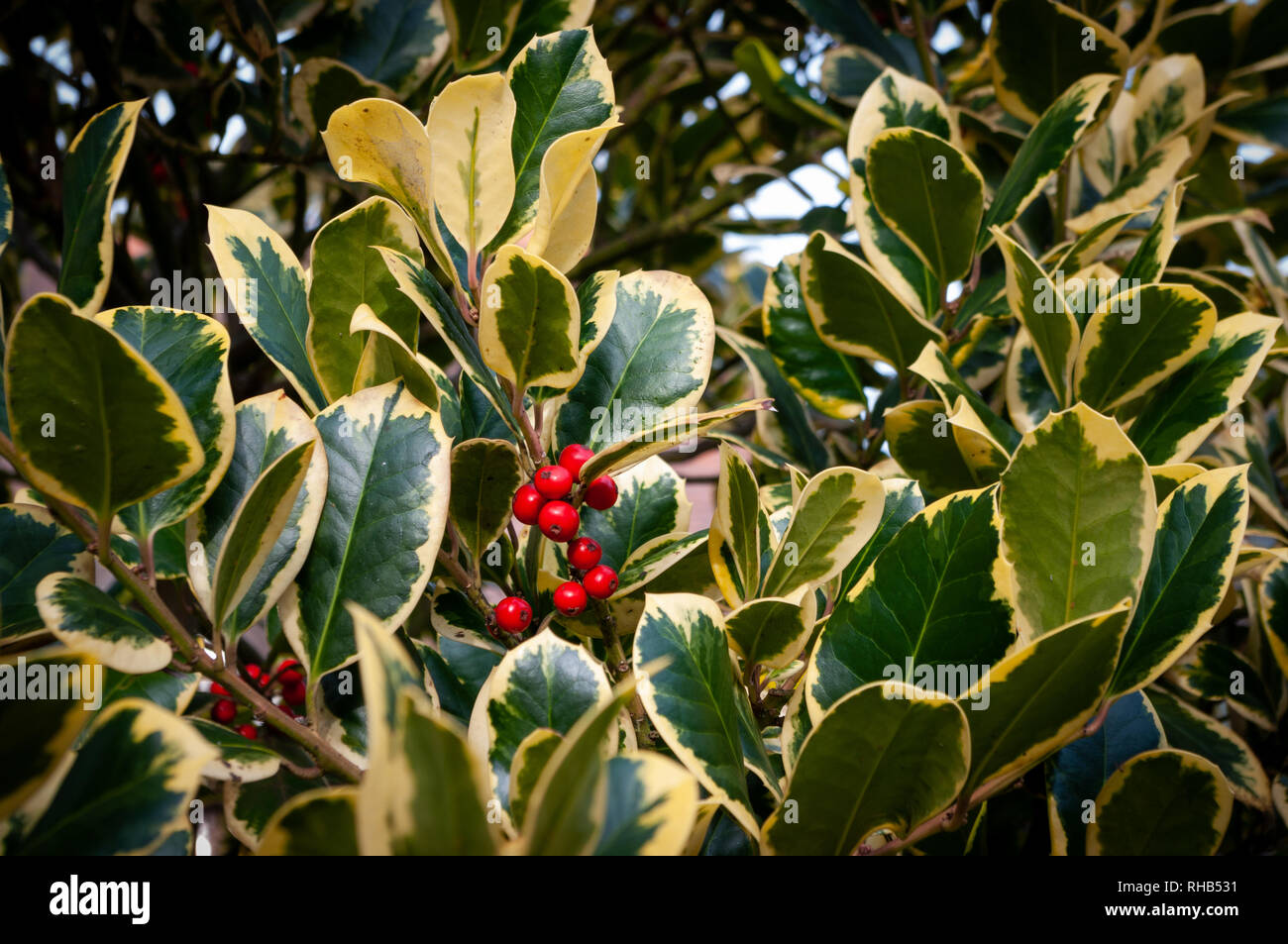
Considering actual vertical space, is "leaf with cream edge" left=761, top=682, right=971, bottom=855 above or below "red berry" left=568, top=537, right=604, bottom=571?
below

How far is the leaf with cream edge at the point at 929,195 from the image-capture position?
850mm

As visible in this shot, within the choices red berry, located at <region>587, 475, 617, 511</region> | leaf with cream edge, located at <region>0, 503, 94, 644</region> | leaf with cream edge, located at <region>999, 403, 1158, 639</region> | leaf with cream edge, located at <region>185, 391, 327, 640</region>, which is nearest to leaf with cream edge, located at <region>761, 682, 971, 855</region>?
leaf with cream edge, located at <region>999, 403, 1158, 639</region>

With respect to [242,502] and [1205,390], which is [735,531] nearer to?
[242,502]

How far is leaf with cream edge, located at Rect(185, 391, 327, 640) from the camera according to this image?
0.60 meters

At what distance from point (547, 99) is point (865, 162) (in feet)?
1.30

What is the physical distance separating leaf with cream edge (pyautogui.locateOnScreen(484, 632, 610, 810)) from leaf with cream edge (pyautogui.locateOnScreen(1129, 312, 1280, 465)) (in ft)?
1.85

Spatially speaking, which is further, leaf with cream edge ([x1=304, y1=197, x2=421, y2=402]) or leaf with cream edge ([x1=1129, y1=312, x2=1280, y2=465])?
leaf with cream edge ([x1=1129, y1=312, x2=1280, y2=465])

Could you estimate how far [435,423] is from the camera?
1.94 feet

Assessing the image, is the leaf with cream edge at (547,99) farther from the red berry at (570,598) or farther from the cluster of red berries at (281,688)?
the cluster of red berries at (281,688)

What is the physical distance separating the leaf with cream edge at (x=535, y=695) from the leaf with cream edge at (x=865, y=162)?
0.57 meters

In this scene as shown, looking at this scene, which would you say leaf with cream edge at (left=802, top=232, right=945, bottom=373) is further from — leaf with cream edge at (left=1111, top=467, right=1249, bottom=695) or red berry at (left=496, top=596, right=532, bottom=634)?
red berry at (left=496, top=596, right=532, bottom=634)

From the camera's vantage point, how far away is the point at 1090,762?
0.71 metres

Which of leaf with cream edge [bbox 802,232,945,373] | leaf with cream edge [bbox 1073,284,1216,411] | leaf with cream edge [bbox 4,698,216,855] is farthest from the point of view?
leaf with cream edge [bbox 802,232,945,373]

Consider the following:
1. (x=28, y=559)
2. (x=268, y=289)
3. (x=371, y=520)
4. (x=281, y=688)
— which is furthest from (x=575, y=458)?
(x=281, y=688)
